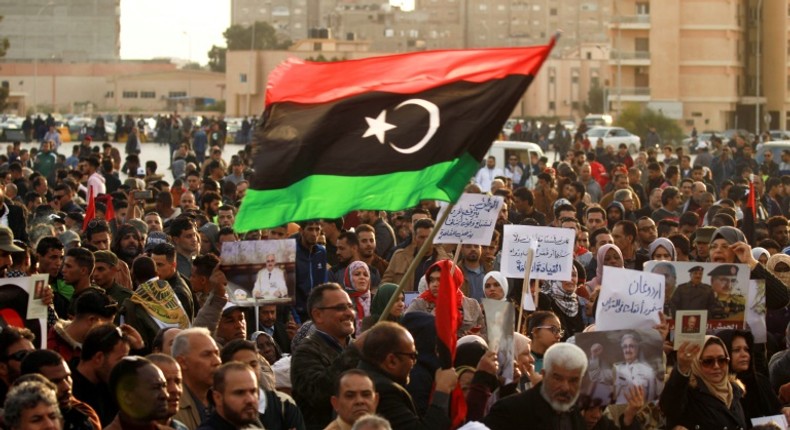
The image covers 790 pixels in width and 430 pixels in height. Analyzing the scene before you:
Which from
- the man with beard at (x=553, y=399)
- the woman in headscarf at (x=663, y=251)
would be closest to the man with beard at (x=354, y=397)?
the man with beard at (x=553, y=399)

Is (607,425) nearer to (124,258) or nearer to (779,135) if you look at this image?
(124,258)

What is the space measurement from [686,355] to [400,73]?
2020mm

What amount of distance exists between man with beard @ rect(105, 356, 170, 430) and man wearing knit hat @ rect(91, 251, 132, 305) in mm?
3466

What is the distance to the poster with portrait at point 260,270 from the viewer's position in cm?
979

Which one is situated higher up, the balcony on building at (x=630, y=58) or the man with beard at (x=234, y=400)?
the balcony on building at (x=630, y=58)

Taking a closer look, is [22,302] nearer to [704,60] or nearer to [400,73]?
[400,73]

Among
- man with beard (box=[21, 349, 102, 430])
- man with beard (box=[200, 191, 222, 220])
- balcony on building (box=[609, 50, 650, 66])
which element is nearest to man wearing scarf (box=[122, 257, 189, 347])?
man with beard (box=[21, 349, 102, 430])

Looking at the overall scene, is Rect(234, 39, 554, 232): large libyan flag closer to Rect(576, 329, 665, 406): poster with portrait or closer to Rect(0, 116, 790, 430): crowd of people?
Rect(0, 116, 790, 430): crowd of people

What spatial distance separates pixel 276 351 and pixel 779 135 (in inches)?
2433

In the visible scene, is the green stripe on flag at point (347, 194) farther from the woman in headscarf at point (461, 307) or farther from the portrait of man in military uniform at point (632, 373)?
the woman in headscarf at point (461, 307)

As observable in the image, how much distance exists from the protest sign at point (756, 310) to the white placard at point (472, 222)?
2.45 meters

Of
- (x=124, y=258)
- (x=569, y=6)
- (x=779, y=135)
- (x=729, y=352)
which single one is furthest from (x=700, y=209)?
(x=569, y=6)

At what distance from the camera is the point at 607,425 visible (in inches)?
304

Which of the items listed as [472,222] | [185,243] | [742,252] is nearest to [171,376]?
[742,252]
